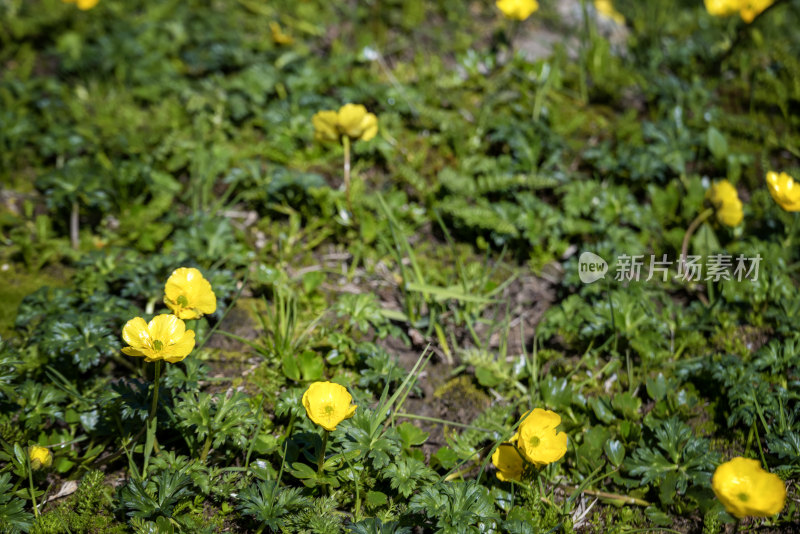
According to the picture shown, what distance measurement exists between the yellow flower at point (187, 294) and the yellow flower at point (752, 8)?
156 inches

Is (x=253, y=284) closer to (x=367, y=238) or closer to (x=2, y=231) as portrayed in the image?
(x=367, y=238)

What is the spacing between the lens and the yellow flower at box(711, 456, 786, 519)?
1879 millimetres

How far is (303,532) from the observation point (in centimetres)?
203

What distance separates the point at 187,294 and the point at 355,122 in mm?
1290

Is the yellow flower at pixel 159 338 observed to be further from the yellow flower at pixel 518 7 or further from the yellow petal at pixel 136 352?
the yellow flower at pixel 518 7

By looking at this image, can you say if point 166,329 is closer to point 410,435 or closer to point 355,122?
point 410,435

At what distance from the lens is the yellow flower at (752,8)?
4.04 meters

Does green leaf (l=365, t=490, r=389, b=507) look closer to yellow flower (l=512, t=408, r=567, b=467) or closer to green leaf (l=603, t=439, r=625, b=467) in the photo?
yellow flower (l=512, t=408, r=567, b=467)

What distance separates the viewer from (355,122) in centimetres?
303

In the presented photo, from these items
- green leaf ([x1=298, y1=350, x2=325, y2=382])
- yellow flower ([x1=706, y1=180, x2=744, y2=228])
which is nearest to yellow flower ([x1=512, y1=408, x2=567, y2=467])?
green leaf ([x1=298, y1=350, x2=325, y2=382])

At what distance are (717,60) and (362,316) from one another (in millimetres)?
3526

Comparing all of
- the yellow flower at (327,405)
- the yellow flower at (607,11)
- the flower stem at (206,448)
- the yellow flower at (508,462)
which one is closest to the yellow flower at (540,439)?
the yellow flower at (508,462)

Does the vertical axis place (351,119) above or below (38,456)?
above

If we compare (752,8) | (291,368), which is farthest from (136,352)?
(752,8)
